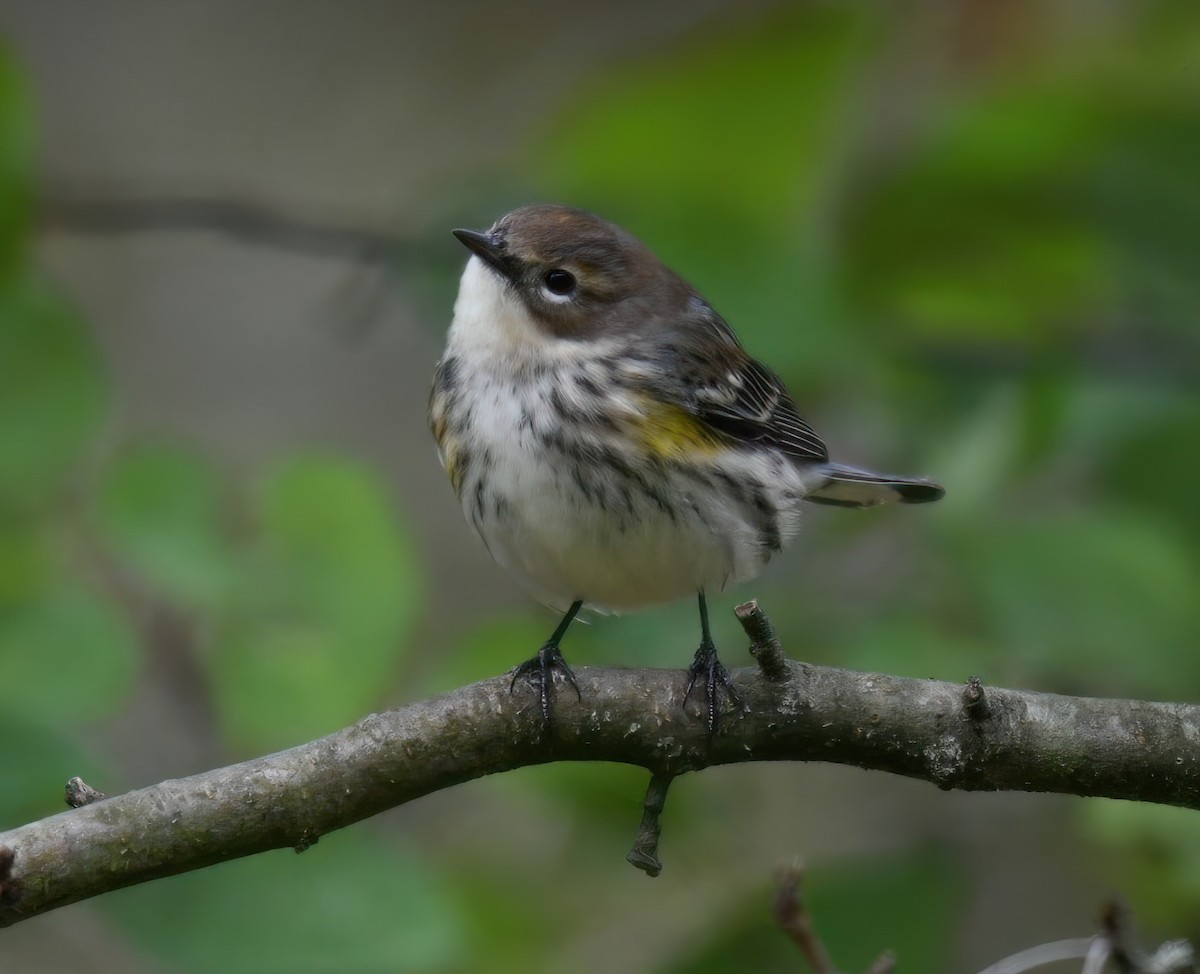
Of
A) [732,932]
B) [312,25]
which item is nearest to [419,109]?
[312,25]

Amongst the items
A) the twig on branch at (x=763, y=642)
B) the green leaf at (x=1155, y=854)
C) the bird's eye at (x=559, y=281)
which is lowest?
the green leaf at (x=1155, y=854)

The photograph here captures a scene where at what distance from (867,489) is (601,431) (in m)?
1.09

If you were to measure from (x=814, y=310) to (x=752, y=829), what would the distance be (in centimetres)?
298

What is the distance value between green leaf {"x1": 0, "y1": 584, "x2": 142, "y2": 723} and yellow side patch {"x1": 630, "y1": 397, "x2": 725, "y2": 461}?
1.28 meters

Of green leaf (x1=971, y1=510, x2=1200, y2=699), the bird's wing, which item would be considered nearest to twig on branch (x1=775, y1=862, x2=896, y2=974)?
green leaf (x1=971, y1=510, x2=1200, y2=699)

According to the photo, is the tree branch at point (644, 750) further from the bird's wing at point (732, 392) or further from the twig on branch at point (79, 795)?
the bird's wing at point (732, 392)

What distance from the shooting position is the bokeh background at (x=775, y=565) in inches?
129

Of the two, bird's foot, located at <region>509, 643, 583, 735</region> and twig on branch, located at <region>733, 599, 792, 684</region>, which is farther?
bird's foot, located at <region>509, 643, 583, 735</region>

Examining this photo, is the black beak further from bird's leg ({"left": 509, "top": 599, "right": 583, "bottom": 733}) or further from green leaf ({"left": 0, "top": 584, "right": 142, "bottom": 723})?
green leaf ({"left": 0, "top": 584, "right": 142, "bottom": 723})

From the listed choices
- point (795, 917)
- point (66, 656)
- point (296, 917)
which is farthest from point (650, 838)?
point (66, 656)

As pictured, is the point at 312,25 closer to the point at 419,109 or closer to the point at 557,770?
the point at 419,109

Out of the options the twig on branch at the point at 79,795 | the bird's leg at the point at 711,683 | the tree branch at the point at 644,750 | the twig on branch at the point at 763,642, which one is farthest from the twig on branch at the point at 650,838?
the twig on branch at the point at 79,795

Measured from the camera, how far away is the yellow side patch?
346cm

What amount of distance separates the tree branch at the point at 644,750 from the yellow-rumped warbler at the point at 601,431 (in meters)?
0.25
